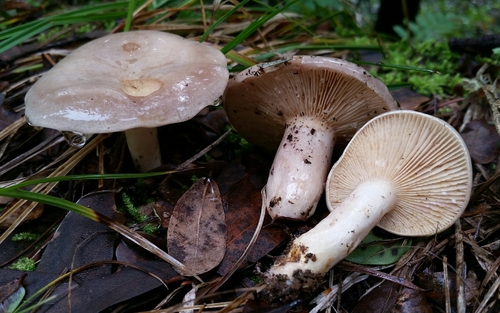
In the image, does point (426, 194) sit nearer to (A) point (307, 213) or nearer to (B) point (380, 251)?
(B) point (380, 251)

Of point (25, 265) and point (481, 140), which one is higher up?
point (481, 140)

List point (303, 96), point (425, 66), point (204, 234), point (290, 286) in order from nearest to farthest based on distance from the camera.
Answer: point (290, 286) < point (204, 234) < point (303, 96) < point (425, 66)

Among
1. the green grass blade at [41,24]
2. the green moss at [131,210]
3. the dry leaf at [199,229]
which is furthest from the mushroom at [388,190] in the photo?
the green grass blade at [41,24]

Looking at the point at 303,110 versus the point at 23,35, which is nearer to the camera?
the point at 303,110

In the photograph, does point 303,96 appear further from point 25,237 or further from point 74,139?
point 25,237

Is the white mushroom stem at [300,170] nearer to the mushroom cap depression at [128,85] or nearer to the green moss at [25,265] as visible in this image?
the mushroom cap depression at [128,85]

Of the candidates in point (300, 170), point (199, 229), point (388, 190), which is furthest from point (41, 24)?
point (388, 190)
